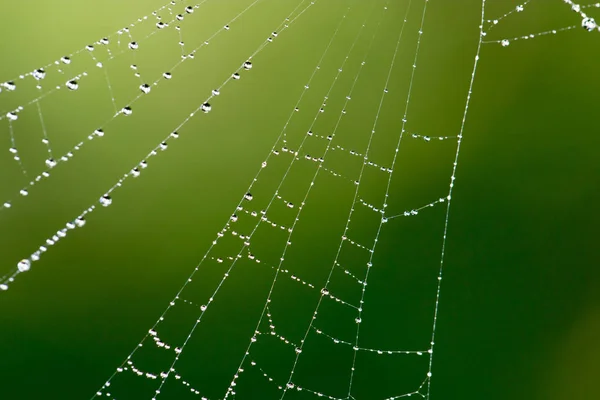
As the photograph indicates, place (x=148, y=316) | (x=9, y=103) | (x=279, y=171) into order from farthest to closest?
(x=279, y=171)
(x=148, y=316)
(x=9, y=103)

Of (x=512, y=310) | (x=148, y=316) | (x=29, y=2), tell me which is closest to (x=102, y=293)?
(x=148, y=316)

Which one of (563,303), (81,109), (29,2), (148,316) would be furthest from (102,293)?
(563,303)

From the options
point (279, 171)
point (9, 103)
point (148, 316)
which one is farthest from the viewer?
point (279, 171)

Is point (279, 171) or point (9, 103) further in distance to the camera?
point (279, 171)

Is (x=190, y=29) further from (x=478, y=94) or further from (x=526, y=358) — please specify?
(x=526, y=358)


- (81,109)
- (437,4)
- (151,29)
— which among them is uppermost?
(437,4)

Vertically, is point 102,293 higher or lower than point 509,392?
higher

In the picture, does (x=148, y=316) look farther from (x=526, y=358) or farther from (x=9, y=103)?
(x=526, y=358)
